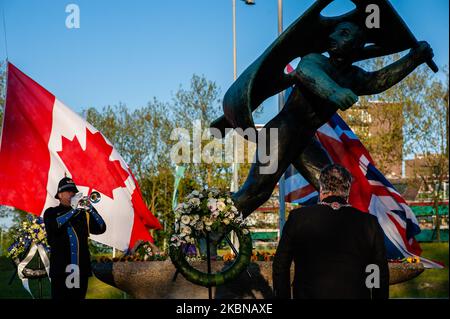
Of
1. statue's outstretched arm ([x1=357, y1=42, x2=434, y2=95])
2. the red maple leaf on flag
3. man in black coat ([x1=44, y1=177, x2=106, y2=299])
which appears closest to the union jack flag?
the red maple leaf on flag

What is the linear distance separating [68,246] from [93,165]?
5.64 m

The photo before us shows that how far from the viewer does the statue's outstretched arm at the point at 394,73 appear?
25.7 feet

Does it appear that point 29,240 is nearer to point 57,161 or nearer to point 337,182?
point 57,161

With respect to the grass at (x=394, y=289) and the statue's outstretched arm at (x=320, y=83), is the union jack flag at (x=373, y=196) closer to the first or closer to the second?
the statue's outstretched arm at (x=320, y=83)

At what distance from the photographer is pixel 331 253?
419 cm

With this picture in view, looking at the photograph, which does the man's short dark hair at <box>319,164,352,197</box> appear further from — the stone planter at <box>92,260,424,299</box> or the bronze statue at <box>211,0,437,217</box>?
the stone planter at <box>92,260,424,299</box>

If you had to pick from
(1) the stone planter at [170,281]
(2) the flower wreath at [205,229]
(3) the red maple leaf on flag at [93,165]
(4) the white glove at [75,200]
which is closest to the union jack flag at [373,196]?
(3) the red maple leaf on flag at [93,165]

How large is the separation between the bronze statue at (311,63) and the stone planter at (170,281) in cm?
78

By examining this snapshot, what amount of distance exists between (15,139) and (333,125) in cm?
618

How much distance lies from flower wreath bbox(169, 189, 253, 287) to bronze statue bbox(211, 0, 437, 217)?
2.13 feet

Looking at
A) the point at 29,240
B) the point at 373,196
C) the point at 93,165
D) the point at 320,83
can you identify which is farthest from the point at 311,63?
the point at 93,165

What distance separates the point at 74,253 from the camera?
6992 mm
